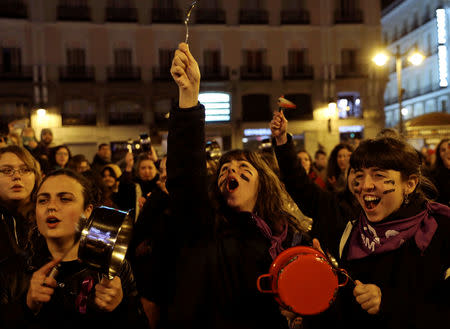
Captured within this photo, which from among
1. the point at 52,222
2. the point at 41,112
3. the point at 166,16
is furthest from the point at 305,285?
the point at 166,16

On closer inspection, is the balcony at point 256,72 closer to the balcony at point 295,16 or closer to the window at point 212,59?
the window at point 212,59

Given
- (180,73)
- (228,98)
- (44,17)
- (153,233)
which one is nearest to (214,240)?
(180,73)

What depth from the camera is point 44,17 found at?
2416 centimetres

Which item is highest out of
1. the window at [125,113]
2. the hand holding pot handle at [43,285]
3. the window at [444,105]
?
the window at [444,105]

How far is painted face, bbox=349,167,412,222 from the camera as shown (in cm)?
215

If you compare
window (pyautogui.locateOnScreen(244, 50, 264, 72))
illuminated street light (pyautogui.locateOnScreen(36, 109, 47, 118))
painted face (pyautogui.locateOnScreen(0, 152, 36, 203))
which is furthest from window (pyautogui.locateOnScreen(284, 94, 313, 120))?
Answer: painted face (pyautogui.locateOnScreen(0, 152, 36, 203))

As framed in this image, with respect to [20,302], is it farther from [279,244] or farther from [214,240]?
[279,244]

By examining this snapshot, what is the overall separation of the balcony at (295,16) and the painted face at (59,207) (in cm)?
2622

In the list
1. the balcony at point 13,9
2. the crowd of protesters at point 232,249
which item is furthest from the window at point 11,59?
the crowd of protesters at point 232,249

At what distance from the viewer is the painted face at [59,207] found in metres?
2.08

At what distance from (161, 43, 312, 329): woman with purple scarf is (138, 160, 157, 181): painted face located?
3049 millimetres

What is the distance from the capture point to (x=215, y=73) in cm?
2602

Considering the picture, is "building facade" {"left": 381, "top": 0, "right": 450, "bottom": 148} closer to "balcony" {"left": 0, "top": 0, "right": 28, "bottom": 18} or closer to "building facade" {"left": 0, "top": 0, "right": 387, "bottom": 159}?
"building facade" {"left": 0, "top": 0, "right": 387, "bottom": 159}

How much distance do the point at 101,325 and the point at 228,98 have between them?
2428 cm
